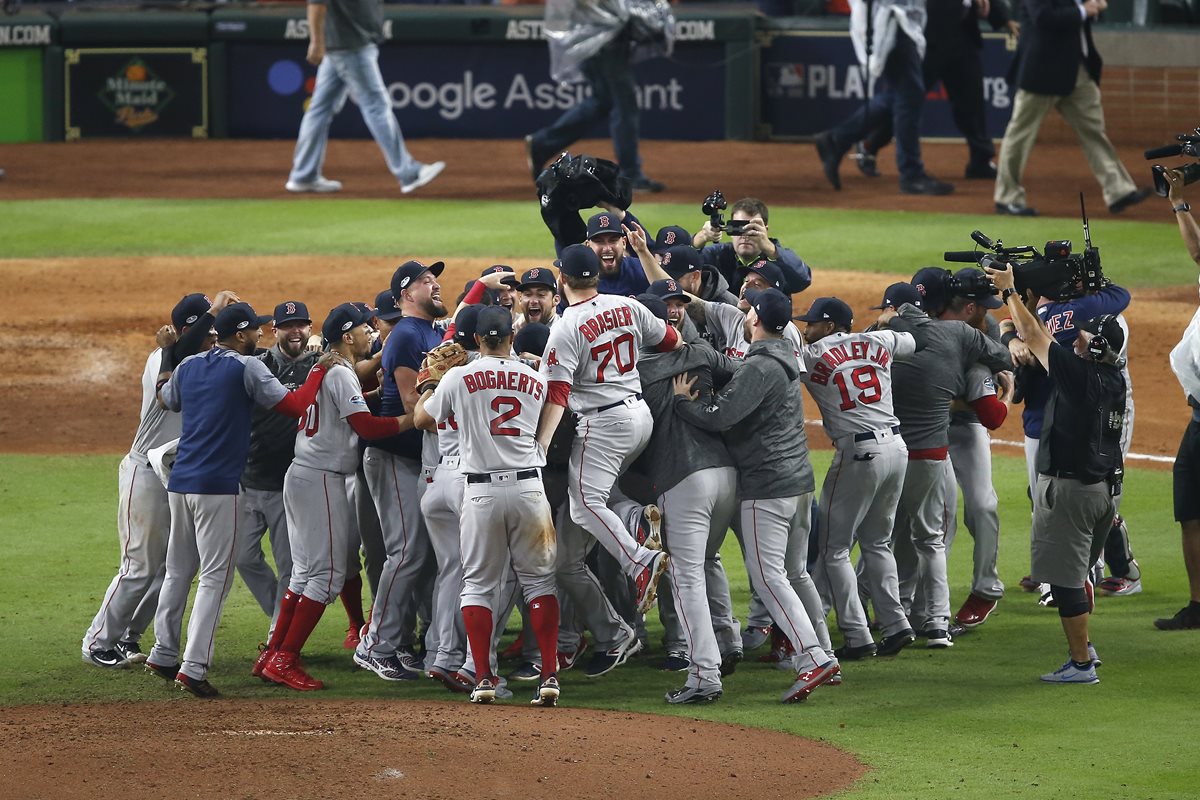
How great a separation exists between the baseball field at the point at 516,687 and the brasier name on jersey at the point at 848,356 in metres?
1.35

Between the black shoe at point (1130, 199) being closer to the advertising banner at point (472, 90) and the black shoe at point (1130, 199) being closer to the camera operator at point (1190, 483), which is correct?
the advertising banner at point (472, 90)

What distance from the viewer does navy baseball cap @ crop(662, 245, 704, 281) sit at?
344 inches

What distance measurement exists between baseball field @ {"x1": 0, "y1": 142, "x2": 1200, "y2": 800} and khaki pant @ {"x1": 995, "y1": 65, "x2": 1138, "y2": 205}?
1.28 ft

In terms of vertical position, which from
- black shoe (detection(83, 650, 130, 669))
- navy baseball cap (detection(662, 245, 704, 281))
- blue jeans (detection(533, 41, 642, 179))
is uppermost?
blue jeans (detection(533, 41, 642, 179))

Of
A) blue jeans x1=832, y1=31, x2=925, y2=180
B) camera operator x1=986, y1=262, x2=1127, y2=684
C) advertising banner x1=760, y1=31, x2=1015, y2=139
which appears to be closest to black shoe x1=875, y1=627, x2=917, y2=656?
camera operator x1=986, y1=262, x2=1127, y2=684

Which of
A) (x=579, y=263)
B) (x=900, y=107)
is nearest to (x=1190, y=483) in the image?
(x=579, y=263)

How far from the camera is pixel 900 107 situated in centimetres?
1767

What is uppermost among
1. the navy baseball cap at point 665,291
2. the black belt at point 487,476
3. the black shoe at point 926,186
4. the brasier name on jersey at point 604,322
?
the black shoe at point 926,186

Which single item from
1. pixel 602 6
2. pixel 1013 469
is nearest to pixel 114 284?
pixel 602 6

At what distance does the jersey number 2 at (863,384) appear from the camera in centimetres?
838

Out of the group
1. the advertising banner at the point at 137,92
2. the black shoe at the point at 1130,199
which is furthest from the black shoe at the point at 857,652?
the advertising banner at the point at 137,92

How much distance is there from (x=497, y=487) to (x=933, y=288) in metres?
2.54

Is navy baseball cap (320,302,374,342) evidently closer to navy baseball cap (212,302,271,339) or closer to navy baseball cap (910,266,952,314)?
navy baseball cap (212,302,271,339)

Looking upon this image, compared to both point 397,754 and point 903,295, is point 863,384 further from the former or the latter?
point 397,754
